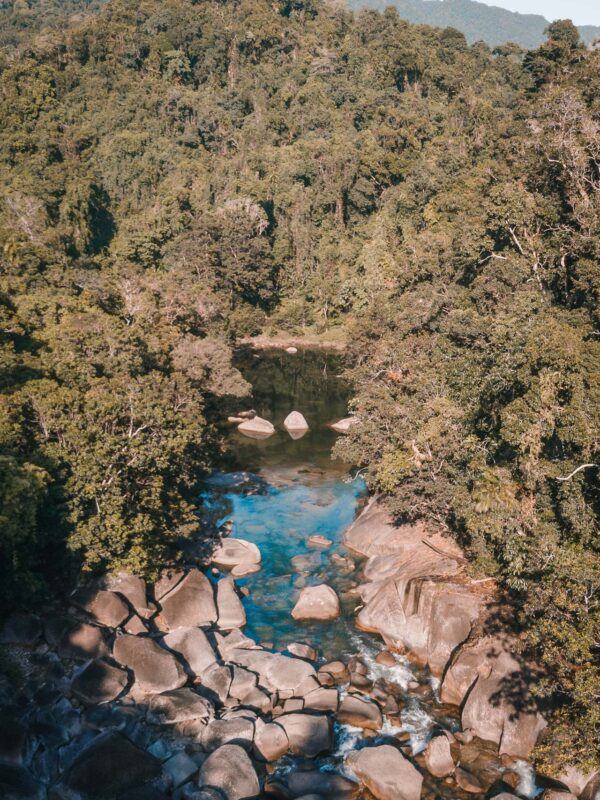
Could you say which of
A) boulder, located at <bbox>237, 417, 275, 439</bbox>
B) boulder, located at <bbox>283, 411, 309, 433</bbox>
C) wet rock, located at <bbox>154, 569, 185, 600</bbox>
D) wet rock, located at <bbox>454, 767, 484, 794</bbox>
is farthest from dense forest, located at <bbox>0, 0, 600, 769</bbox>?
boulder, located at <bbox>283, 411, 309, 433</bbox>

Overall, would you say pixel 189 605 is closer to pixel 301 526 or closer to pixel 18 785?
pixel 18 785

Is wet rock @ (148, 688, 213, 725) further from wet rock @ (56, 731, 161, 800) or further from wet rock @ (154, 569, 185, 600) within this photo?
wet rock @ (154, 569, 185, 600)

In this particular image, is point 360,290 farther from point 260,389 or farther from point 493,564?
point 493,564

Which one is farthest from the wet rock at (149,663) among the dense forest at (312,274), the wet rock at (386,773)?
the wet rock at (386,773)

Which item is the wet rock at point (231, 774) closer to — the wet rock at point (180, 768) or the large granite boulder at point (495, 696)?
the wet rock at point (180, 768)

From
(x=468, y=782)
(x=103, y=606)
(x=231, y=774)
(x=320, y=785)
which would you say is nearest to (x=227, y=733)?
(x=231, y=774)
